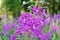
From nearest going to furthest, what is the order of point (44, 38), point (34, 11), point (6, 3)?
point (44, 38)
point (34, 11)
point (6, 3)

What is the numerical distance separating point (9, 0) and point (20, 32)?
11608 mm

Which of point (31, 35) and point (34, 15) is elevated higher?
point (34, 15)

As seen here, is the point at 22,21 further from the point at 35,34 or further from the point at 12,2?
the point at 12,2

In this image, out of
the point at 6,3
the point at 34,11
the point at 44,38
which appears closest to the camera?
the point at 44,38

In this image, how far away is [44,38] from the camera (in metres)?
2.55

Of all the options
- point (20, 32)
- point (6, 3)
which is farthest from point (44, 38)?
point (6, 3)

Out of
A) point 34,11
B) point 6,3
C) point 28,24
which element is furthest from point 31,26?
point 6,3

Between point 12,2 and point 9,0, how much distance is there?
383 mm

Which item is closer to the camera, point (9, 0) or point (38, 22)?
point (38, 22)

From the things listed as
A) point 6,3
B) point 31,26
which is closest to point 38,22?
point 31,26

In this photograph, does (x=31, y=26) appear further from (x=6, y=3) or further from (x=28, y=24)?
(x=6, y=3)

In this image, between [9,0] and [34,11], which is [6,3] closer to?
[9,0]

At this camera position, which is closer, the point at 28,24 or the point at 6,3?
the point at 28,24

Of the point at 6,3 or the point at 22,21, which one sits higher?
the point at 22,21
